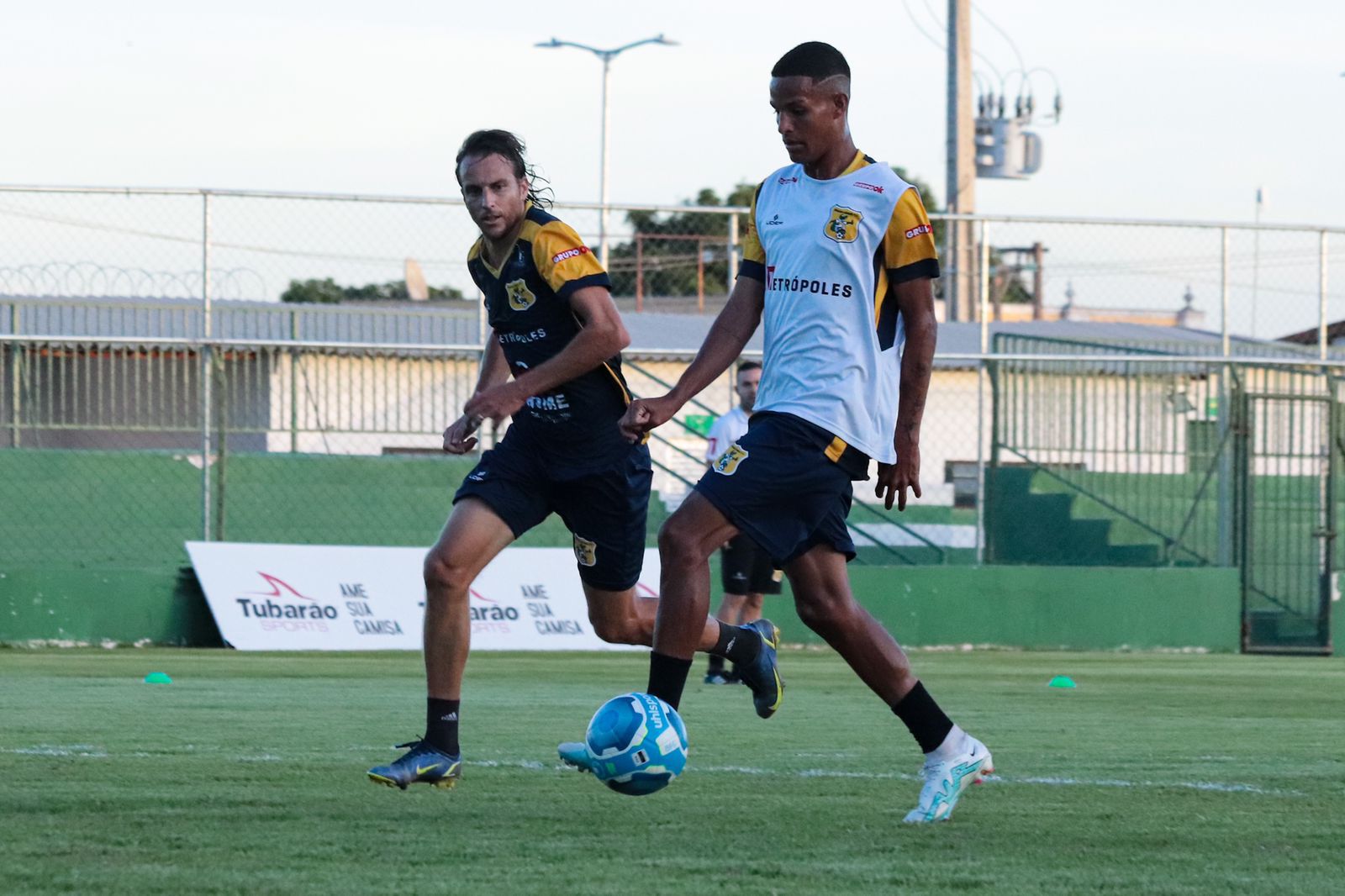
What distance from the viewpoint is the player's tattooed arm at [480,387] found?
20.9ft

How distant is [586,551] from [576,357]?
2.69 ft

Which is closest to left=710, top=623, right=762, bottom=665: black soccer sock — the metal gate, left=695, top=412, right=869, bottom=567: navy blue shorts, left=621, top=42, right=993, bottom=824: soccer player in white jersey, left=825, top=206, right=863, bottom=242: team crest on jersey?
left=621, top=42, right=993, bottom=824: soccer player in white jersey

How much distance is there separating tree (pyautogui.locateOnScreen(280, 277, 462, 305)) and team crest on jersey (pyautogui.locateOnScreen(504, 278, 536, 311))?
10646 millimetres

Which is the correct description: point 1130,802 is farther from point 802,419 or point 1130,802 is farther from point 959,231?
point 959,231

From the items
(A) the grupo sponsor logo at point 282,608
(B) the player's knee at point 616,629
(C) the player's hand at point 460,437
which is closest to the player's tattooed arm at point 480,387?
(C) the player's hand at point 460,437

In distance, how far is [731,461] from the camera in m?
5.51

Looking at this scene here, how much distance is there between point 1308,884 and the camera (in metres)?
4.30

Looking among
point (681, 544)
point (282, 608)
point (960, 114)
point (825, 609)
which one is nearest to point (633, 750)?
point (681, 544)

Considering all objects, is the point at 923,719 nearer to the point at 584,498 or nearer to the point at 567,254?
the point at 584,498

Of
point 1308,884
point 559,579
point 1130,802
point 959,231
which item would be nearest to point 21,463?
point 559,579

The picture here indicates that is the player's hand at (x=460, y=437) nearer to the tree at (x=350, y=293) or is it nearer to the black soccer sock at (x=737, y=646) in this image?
the black soccer sock at (x=737, y=646)

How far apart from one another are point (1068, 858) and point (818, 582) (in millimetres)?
1218

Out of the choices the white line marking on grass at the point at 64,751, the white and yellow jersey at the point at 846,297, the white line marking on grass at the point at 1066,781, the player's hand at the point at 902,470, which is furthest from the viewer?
the white line marking on grass at the point at 64,751

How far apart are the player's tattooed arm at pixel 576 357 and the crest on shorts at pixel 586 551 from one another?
66 centimetres
